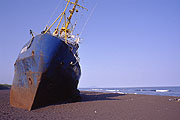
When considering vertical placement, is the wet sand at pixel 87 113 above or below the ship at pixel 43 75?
below

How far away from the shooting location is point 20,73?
30.5 feet

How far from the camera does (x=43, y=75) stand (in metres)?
8.00

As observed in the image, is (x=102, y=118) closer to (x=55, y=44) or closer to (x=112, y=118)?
(x=112, y=118)

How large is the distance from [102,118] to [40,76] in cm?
334

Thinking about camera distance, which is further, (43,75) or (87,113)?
(43,75)

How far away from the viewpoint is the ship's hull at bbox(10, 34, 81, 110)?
805cm

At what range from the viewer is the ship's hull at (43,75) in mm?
8055

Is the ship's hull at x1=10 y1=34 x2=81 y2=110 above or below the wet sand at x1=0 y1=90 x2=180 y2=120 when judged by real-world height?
above

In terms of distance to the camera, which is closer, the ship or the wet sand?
the wet sand

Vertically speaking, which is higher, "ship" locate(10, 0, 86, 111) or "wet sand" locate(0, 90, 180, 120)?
"ship" locate(10, 0, 86, 111)

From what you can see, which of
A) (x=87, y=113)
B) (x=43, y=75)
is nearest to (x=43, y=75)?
(x=43, y=75)

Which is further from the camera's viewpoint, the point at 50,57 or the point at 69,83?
the point at 69,83

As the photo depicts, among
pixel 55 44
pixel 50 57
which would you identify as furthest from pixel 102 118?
pixel 55 44

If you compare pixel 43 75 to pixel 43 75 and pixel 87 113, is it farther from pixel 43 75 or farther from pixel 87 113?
pixel 87 113
